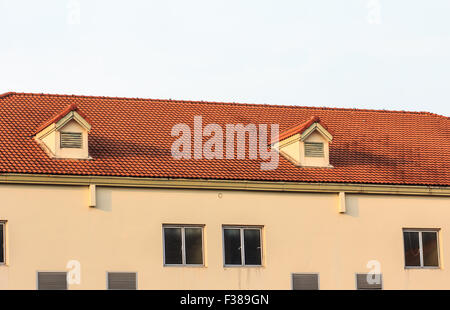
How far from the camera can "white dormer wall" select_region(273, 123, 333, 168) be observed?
44.0m

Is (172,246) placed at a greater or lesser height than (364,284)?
greater

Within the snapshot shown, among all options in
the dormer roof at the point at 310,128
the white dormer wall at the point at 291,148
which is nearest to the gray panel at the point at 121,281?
the white dormer wall at the point at 291,148

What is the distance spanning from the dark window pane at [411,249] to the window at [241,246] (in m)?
5.27

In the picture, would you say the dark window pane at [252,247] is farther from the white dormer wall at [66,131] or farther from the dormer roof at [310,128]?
the white dormer wall at [66,131]

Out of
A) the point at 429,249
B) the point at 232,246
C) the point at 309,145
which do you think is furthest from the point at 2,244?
the point at 429,249

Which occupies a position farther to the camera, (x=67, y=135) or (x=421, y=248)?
(x=421, y=248)

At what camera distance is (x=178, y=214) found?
41719 millimetres

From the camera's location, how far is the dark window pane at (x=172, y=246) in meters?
41.5

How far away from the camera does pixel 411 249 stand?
144ft

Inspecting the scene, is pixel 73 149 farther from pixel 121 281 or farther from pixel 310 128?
pixel 310 128

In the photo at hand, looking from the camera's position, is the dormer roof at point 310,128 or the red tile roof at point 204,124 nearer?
the red tile roof at point 204,124

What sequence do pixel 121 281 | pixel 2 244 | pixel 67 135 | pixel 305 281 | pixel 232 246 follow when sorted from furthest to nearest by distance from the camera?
pixel 305 281, pixel 232 246, pixel 67 135, pixel 121 281, pixel 2 244

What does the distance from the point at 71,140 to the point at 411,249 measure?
1219 centimetres
